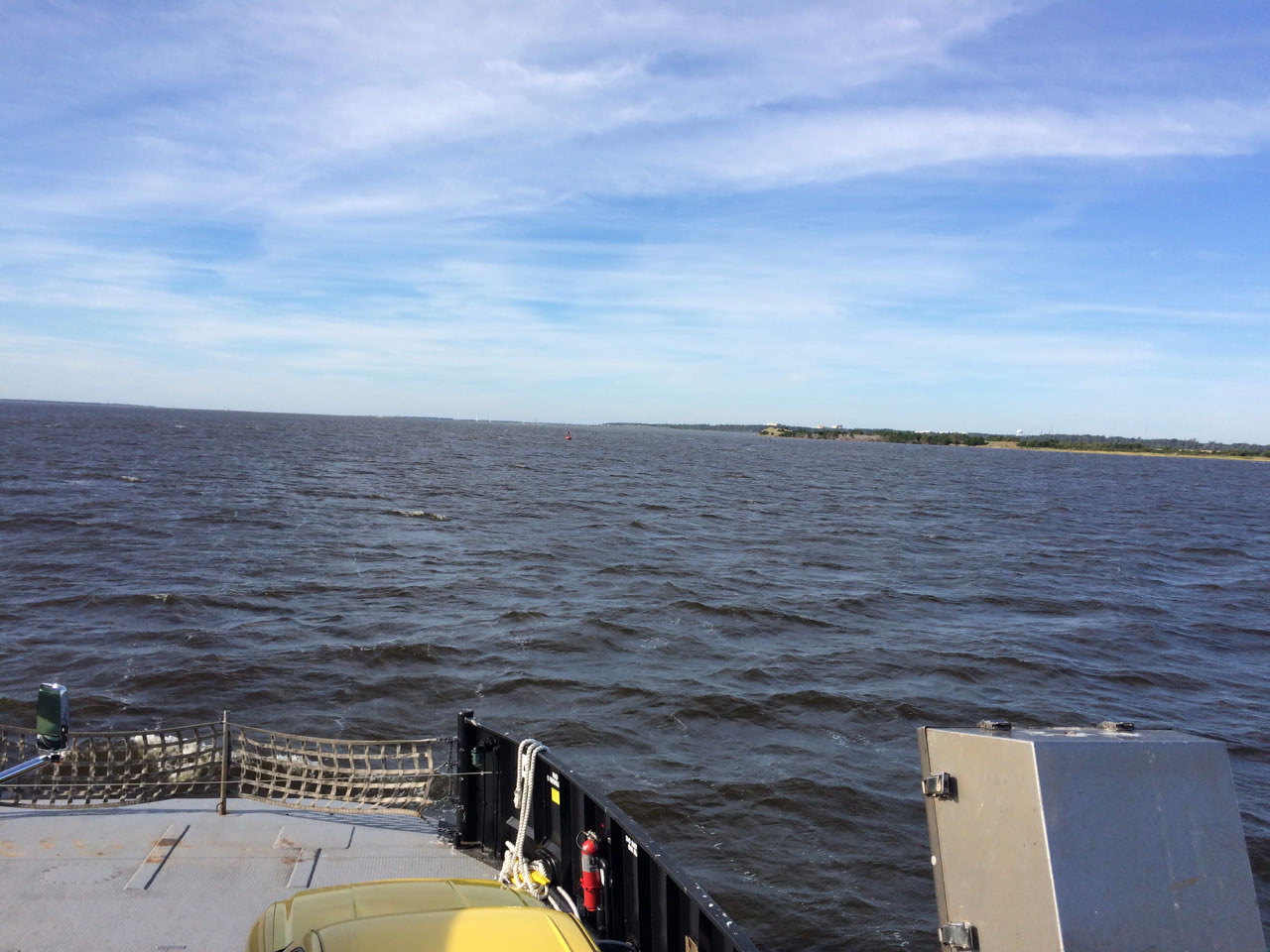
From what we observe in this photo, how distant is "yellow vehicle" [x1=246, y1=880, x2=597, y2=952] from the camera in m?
3.67

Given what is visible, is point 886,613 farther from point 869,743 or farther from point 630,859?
point 630,859

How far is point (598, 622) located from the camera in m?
21.1

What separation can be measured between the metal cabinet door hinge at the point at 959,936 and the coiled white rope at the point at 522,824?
11.4 ft

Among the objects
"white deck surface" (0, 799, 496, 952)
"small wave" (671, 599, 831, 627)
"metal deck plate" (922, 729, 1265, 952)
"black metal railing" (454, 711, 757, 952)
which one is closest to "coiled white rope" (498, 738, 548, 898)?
"black metal railing" (454, 711, 757, 952)

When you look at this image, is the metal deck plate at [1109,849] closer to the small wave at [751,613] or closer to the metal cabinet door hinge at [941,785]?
the metal cabinet door hinge at [941,785]

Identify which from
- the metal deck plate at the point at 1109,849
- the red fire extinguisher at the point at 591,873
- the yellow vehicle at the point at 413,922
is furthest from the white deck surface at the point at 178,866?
the metal deck plate at the point at 1109,849

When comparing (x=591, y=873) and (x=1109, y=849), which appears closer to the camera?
(x=1109, y=849)

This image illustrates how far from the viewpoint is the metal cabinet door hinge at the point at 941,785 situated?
163 inches

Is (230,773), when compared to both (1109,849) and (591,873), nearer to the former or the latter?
(591,873)

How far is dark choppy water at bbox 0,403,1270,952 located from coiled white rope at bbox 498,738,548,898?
362 cm

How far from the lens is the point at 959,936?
3975mm

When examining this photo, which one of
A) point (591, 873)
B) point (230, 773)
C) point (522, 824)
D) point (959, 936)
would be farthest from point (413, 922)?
point (230, 773)

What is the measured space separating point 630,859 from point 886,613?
18.3m

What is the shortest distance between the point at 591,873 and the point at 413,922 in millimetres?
2810
